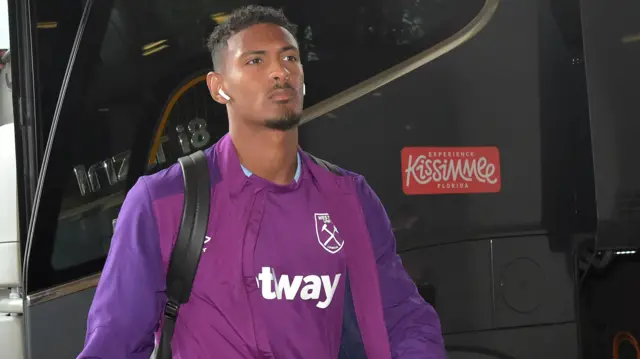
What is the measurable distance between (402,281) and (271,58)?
0.57m

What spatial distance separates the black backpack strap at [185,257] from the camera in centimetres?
128

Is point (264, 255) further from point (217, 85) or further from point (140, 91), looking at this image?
point (140, 91)

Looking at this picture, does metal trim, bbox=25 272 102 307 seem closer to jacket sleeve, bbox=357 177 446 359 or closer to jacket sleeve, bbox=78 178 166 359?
jacket sleeve, bbox=78 178 166 359

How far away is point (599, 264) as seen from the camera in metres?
2.34

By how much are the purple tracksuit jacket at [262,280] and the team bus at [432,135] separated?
687 mm

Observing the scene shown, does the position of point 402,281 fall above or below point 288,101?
below

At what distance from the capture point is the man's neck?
140cm

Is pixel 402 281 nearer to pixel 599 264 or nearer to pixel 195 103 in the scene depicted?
pixel 195 103

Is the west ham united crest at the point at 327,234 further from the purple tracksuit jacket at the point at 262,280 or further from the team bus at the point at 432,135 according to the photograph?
the team bus at the point at 432,135

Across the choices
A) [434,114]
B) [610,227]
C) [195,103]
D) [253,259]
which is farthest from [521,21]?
[253,259]

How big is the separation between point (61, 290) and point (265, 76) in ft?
3.21

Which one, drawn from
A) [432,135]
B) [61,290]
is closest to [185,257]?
[61,290]

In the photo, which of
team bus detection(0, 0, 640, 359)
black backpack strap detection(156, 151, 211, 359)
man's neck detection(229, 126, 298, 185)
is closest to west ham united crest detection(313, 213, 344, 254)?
man's neck detection(229, 126, 298, 185)

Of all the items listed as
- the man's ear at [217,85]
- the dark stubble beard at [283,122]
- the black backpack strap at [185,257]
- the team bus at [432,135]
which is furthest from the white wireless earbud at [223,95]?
the team bus at [432,135]
